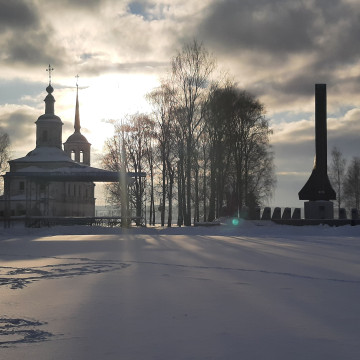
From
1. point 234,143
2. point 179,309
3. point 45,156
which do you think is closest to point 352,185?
point 234,143

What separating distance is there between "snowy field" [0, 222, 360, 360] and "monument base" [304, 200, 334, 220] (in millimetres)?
23302

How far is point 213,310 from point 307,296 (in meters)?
1.84

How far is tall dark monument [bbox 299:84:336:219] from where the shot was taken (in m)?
36.7

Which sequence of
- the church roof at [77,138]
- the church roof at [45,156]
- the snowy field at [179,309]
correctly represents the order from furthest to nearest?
the church roof at [77,138] → the church roof at [45,156] → the snowy field at [179,309]

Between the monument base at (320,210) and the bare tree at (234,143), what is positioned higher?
the bare tree at (234,143)

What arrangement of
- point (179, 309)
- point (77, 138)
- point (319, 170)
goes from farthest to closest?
point (77, 138), point (319, 170), point (179, 309)

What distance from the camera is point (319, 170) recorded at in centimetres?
3734

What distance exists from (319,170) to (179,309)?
105 feet

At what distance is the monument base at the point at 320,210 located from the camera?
35844 mm

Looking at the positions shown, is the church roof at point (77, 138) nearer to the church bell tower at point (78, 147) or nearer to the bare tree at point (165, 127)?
the church bell tower at point (78, 147)

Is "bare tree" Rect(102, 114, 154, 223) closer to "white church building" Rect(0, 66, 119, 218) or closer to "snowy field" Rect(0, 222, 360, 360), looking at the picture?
"white church building" Rect(0, 66, 119, 218)

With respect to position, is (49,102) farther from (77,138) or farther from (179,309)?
(179,309)

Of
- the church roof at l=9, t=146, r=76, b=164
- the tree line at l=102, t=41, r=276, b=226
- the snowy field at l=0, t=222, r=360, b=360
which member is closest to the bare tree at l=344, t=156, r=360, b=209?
the tree line at l=102, t=41, r=276, b=226

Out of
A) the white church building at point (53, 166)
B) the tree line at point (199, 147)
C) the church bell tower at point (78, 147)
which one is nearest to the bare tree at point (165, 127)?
the tree line at point (199, 147)
